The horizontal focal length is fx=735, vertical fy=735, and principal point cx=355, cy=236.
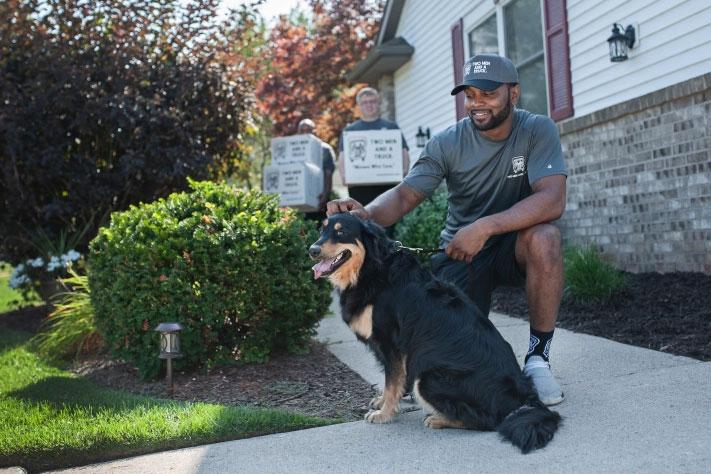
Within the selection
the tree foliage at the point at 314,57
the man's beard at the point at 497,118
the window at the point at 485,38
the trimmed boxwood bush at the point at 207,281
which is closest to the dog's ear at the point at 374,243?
the man's beard at the point at 497,118

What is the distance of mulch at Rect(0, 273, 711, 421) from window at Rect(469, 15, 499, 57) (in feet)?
15.0

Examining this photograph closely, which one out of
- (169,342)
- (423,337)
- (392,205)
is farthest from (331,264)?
(169,342)

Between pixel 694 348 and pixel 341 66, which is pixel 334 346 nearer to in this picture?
pixel 694 348

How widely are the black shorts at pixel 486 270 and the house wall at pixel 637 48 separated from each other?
10.2ft

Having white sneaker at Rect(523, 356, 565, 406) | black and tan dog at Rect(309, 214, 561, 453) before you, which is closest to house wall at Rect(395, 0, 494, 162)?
white sneaker at Rect(523, 356, 565, 406)

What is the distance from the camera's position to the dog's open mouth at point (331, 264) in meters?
3.43

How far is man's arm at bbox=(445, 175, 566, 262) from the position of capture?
3652 mm

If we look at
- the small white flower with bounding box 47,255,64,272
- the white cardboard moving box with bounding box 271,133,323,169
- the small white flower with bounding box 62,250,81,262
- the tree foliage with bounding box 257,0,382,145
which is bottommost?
the small white flower with bounding box 47,255,64,272

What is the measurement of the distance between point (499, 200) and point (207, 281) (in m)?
2.00

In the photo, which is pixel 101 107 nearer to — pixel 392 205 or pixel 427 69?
pixel 392 205

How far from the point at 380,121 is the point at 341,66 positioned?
889 centimetres

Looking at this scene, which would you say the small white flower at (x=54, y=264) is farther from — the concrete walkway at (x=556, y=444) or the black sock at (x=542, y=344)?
the black sock at (x=542, y=344)

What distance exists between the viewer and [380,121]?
8.49m

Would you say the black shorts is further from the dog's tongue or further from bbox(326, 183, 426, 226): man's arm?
the dog's tongue
